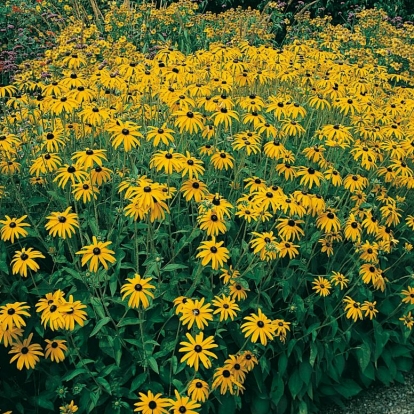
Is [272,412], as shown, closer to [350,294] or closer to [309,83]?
[350,294]

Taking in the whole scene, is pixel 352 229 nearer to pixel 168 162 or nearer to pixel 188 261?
pixel 188 261

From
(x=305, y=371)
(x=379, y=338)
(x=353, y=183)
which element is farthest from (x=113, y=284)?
(x=379, y=338)

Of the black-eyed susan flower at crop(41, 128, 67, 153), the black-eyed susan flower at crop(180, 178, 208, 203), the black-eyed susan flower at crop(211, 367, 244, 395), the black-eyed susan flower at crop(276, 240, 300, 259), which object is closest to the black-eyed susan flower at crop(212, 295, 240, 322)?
the black-eyed susan flower at crop(211, 367, 244, 395)

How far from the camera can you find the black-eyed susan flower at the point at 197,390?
239 cm

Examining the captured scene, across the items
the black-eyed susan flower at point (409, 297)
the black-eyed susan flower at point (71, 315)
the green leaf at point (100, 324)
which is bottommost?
the black-eyed susan flower at point (409, 297)

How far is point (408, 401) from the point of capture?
11.2 ft

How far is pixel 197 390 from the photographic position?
240 centimetres

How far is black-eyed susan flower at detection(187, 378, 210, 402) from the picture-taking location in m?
2.39

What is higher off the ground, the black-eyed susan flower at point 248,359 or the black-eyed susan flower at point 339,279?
the black-eyed susan flower at point 339,279

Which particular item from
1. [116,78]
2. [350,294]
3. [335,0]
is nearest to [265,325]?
[350,294]

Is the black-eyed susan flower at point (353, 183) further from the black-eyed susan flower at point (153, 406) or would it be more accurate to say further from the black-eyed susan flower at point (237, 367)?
the black-eyed susan flower at point (153, 406)

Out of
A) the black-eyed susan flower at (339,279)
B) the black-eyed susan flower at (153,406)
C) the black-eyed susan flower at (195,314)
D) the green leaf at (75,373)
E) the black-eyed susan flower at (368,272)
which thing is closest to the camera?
the black-eyed susan flower at (153,406)

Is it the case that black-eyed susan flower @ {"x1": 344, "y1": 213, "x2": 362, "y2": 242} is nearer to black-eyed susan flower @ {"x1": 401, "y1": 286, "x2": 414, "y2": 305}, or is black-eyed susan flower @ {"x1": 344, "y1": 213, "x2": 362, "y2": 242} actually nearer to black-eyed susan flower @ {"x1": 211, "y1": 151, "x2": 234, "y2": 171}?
black-eyed susan flower @ {"x1": 401, "y1": 286, "x2": 414, "y2": 305}

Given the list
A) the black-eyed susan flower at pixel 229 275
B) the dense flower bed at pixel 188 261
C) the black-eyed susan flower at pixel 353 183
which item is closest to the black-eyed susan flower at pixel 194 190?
the dense flower bed at pixel 188 261
